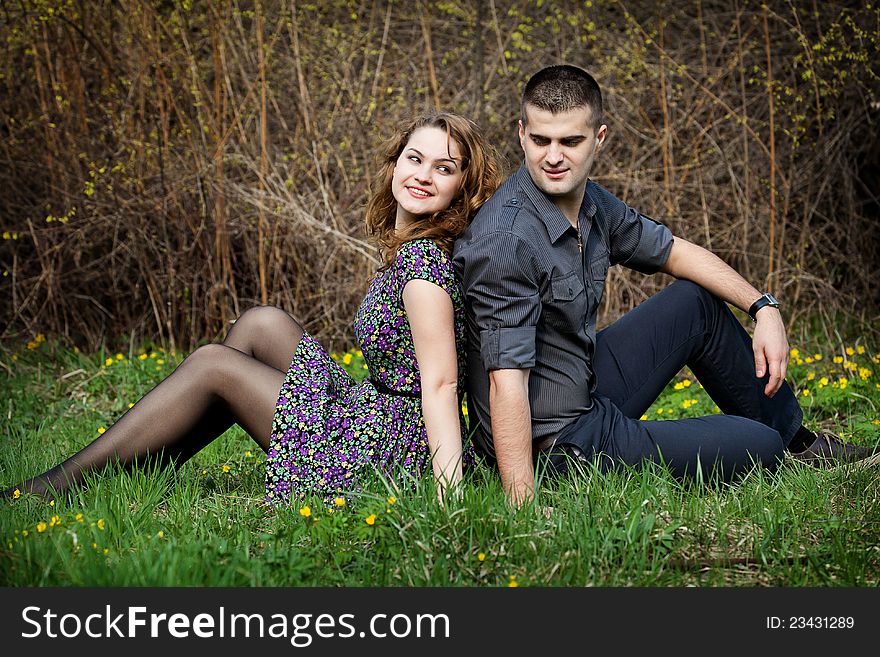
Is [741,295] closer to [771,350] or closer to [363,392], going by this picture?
[771,350]

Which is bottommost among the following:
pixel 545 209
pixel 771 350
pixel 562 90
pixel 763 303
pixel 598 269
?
pixel 771 350

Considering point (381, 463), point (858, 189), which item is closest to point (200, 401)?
point (381, 463)

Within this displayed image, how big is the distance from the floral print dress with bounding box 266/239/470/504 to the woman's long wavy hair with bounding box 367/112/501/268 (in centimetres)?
12

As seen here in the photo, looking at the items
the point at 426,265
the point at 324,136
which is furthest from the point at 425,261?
the point at 324,136

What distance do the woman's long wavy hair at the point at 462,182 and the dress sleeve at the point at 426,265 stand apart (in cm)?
4

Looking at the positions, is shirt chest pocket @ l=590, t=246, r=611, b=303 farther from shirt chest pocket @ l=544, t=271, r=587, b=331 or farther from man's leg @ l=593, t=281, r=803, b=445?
man's leg @ l=593, t=281, r=803, b=445

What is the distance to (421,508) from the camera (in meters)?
2.39

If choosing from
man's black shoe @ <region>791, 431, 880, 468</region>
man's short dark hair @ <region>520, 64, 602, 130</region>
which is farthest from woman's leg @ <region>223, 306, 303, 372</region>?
man's black shoe @ <region>791, 431, 880, 468</region>

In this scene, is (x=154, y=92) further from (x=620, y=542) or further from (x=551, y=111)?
(x=620, y=542)

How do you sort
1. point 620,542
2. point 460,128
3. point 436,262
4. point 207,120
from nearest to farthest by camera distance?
point 620,542
point 436,262
point 460,128
point 207,120

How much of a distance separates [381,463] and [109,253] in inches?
140

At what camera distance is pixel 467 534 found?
2307 millimetres

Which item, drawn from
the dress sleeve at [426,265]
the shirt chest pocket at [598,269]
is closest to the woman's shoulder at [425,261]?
the dress sleeve at [426,265]

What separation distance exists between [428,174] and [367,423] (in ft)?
2.39
